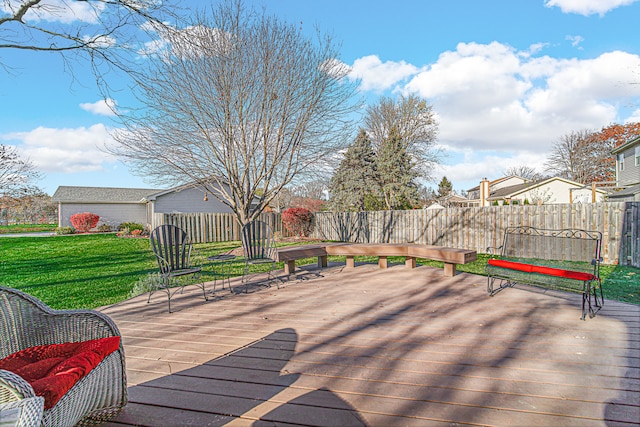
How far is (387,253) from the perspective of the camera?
5.95 m

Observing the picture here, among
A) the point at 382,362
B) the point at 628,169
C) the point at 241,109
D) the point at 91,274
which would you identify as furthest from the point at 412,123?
the point at 382,362

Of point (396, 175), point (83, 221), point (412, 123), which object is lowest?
point (83, 221)

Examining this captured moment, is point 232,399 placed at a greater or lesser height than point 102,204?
lesser

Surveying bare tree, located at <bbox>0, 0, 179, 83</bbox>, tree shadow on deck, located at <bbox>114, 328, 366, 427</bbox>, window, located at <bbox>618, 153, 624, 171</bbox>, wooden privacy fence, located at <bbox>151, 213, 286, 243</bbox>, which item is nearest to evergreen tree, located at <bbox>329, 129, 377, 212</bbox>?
wooden privacy fence, located at <bbox>151, 213, 286, 243</bbox>

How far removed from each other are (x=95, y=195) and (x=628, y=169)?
32.6 m

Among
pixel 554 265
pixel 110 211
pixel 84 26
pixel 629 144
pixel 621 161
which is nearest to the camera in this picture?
pixel 84 26

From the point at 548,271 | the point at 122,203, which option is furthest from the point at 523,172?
the point at 122,203

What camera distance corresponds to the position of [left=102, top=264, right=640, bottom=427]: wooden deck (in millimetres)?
1776

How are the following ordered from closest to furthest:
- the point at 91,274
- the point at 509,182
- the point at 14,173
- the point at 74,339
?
the point at 74,339 → the point at 91,274 → the point at 14,173 → the point at 509,182

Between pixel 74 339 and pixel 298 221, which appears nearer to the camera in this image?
pixel 74 339

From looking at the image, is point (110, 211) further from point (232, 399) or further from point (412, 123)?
point (232, 399)

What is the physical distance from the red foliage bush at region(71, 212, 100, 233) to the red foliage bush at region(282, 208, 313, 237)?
527 inches

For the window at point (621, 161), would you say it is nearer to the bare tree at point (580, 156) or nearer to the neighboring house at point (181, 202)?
the bare tree at point (580, 156)

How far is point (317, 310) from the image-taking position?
3.80m
